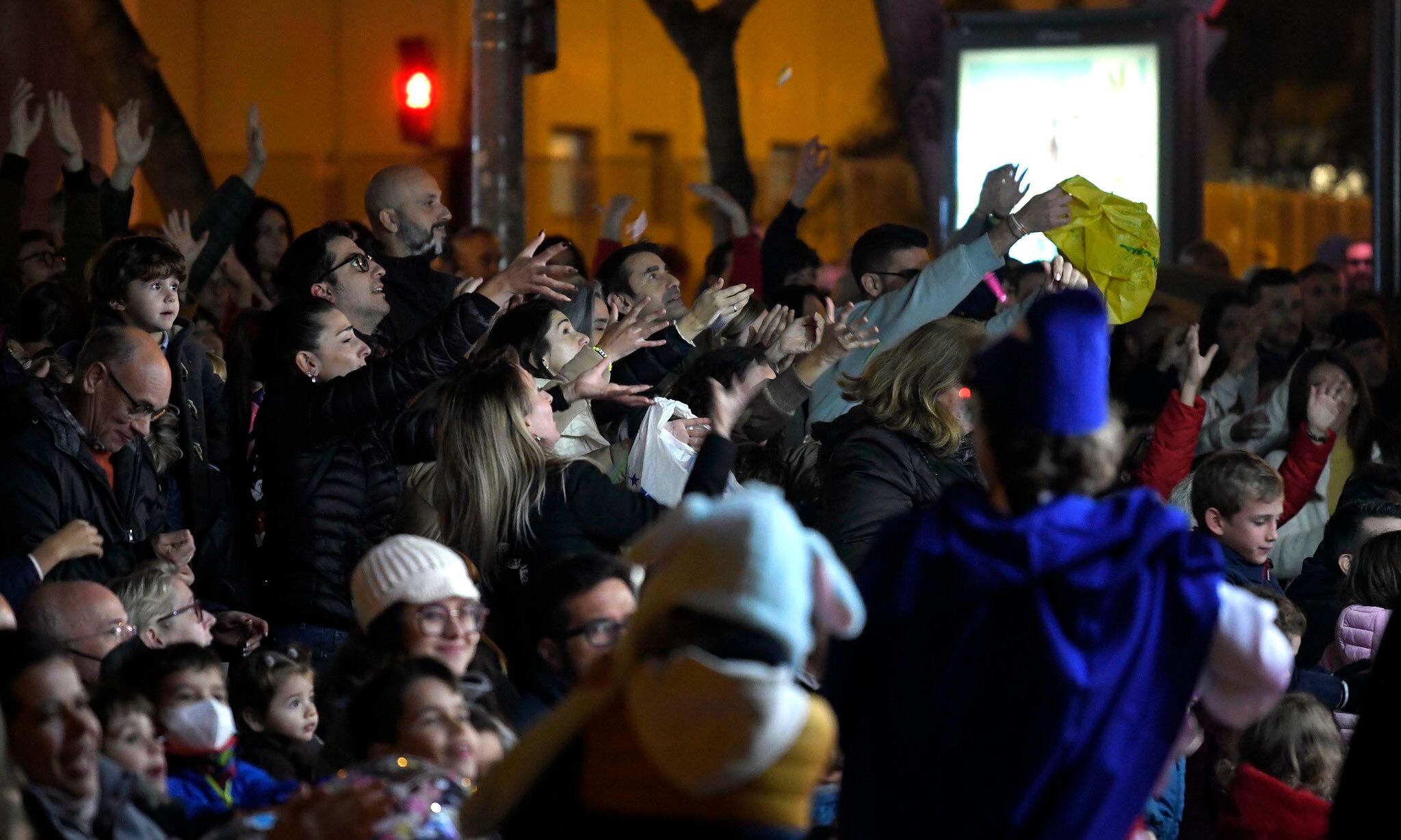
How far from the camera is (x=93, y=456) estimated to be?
543cm

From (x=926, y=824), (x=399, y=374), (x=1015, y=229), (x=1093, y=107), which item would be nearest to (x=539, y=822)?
(x=926, y=824)

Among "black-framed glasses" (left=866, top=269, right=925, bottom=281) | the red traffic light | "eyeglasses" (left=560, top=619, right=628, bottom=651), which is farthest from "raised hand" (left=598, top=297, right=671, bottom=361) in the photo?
the red traffic light

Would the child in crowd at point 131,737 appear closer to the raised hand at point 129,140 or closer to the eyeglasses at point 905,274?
the eyeglasses at point 905,274

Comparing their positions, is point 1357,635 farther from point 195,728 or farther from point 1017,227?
point 195,728

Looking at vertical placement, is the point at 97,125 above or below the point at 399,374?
above

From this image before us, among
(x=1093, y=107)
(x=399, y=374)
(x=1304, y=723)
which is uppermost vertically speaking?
(x=1093, y=107)

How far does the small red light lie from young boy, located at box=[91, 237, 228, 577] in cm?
1009

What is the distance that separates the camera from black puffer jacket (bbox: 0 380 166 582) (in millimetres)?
5273

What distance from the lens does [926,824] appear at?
3203mm

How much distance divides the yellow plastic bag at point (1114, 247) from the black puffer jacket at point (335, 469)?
7.87 ft

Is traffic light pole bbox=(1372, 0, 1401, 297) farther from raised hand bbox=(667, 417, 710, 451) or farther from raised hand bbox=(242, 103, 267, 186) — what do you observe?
raised hand bbox=(667, 417, 710, 451)

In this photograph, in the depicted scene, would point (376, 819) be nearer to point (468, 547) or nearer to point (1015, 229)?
point (468, 547)

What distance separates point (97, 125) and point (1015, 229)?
926cm

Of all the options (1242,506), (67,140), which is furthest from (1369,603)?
(67,140)
